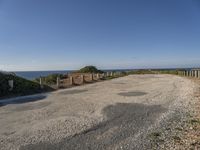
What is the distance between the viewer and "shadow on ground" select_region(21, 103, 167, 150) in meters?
7.42

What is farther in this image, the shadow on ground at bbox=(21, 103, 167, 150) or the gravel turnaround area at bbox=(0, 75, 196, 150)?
the gravel turnaround area at bbox=(0, 75, 196, 150)

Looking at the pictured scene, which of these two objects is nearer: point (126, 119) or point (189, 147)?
point (189, 147)

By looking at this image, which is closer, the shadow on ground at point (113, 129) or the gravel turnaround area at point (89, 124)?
the shadow on ground at point (113, 129)

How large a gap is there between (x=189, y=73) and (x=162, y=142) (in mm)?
37378

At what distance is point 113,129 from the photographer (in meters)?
9.02

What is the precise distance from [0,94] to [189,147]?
15.8m

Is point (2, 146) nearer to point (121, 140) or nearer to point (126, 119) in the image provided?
point (121, 140)

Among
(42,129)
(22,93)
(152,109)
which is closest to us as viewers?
(42,129)

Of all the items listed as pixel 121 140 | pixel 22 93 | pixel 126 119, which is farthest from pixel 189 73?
pixel 121 140

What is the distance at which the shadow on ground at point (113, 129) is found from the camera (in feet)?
24.3

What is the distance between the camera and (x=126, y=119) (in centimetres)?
1045

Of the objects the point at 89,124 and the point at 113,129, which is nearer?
the point at 113,129

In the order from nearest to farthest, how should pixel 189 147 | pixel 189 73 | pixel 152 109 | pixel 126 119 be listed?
1. pixel 189 147
2. pixel 126 119
3. pixel 152 109
4. pixel 189 73

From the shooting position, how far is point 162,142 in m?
7.53
